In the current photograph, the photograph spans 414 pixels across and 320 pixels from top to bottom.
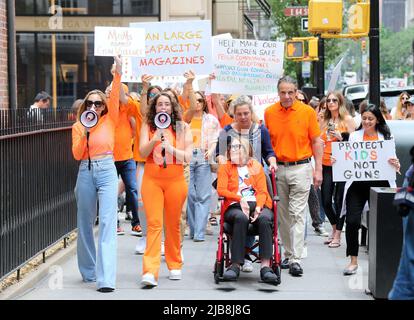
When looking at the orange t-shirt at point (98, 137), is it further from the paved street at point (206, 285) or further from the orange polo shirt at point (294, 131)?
the orange polo shirt at point (294, 131)

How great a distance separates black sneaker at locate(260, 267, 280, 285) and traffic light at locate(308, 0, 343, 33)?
9335 mm

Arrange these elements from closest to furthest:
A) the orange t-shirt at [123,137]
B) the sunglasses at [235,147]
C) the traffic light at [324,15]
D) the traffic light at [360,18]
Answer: the sunglasses at [235,147]
the orange t-shirt at [123,137]
the traffic light at [360,18]
the traffic light at [324,15]

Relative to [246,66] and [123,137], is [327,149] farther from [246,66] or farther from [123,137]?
[123,137]

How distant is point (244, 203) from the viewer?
9055 millimetres

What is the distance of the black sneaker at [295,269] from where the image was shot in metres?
9.50

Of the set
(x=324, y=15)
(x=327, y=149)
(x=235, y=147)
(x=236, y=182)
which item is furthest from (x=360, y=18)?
(x=236, y=182)

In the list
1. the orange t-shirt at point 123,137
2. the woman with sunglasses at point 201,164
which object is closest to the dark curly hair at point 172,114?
the orange t-shirt at point 123,137

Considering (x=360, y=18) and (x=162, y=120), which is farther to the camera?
(x=360, y=18)

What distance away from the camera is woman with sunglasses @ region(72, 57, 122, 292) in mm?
8609

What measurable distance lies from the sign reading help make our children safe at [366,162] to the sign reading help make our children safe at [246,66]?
7.61ft

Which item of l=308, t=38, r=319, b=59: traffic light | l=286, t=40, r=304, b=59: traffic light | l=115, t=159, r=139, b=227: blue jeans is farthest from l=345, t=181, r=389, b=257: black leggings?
l=308, t=38, r=319, b=59: traffic light

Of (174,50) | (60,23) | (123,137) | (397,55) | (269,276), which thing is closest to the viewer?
(269,276)

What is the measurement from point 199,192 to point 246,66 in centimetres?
178

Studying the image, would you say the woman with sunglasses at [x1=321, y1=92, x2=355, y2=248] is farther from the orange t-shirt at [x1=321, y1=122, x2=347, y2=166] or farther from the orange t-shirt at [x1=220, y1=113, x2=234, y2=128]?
the orange t-shirt at [x1=220, y1=113, x2=234, y2=128]
